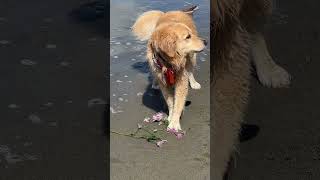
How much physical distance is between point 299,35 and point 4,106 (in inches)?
123

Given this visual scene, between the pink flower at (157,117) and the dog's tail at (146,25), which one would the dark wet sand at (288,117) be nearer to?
the pink flower at (157,117)

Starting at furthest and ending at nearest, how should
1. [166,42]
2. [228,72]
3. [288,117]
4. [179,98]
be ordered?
[179,98] → [166,42] → [288,117] → [228,72]

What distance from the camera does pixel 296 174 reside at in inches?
148

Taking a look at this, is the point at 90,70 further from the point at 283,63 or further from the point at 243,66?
the point at 243,66

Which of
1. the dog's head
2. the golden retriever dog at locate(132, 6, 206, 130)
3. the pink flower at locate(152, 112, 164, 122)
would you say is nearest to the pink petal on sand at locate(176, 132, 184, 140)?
the golden retriever dog at locate(132, 6, 206, 130)

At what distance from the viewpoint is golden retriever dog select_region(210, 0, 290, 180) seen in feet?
7.06

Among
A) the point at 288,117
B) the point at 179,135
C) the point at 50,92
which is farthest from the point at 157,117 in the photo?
the point at 288,117

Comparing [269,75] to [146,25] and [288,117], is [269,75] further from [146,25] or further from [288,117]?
[146,25]

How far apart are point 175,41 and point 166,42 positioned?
0.08 metres

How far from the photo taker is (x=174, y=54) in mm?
5250

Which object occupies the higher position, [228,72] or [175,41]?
[228,72]

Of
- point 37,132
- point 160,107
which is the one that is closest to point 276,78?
point 37,132

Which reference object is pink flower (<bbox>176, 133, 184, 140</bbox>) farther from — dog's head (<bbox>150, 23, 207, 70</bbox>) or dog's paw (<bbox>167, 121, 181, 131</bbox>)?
dog's head (<bbox>150, 23, 207, 70</bbox>)

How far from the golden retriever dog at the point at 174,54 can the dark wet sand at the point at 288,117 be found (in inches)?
27.7
